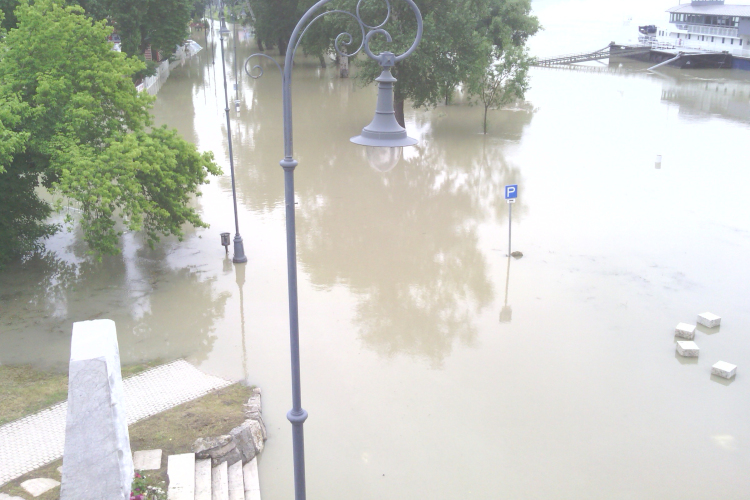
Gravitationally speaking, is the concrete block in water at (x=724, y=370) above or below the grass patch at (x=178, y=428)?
below

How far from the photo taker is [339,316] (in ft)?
44.8

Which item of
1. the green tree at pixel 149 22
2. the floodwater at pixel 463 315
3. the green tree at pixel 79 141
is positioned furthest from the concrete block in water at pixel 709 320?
the green tree at pixel 149 22

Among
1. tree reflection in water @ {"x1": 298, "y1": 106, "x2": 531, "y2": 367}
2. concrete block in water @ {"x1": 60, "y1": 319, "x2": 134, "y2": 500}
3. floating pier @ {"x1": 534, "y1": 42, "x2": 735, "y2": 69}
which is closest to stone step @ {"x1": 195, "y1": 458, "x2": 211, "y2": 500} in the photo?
concrete block in water @ {"x1": 60, "y1": 319, "x2": 134, "y2": 500}

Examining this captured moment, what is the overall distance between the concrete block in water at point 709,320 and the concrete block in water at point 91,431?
36.9 ft

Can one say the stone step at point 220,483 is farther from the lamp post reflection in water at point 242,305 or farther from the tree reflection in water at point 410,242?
the tree reflection in water at point 410,242

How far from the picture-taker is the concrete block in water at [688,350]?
12219 mm

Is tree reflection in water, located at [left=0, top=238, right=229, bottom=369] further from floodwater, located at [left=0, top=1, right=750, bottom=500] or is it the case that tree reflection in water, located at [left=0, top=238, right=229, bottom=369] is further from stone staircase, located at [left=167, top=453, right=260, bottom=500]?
stone staircase, located at [left=167, top=453, right=260, bottom=500]

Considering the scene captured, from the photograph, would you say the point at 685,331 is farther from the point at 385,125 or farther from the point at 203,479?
the point at 203,479

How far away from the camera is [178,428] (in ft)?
30.5

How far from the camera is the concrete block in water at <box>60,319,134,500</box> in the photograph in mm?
6984

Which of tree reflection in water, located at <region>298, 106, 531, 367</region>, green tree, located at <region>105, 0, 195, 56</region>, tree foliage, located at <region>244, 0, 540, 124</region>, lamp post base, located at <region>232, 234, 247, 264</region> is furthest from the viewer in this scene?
green tree, located at <region>105, 0, 195, 56</region>

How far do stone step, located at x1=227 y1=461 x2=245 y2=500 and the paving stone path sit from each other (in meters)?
1.71

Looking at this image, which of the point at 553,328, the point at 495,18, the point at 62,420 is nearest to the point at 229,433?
the point at 62,420

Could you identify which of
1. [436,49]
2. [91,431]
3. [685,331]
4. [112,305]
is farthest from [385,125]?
[436,49]
